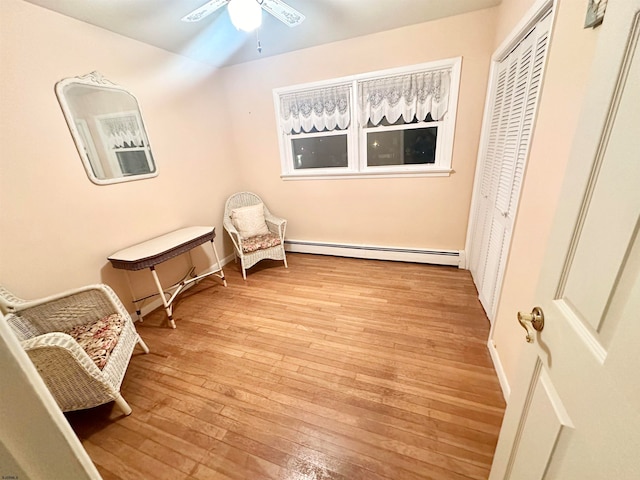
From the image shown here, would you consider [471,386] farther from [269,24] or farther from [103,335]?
[269,24]

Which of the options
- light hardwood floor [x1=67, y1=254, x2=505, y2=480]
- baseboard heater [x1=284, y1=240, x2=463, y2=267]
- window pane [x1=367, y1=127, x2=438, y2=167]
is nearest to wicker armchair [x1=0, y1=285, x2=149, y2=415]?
light hardwood floor [x1=67, y1=254, x2=505, y2=480]

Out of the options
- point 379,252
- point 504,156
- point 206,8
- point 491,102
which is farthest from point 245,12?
point 379,252

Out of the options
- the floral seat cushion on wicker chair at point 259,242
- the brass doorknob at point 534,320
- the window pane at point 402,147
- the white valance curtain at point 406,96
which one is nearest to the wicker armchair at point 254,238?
the floral seat cushion on wicker chair at point 259,242

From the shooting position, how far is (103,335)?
1.56 meters

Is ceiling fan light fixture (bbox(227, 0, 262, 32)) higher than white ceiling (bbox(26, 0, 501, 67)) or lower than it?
lower

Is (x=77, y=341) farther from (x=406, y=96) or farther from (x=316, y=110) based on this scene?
(x=406, y=96)

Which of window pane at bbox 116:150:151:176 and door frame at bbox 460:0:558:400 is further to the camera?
window pane at bbox 116:150:151:176

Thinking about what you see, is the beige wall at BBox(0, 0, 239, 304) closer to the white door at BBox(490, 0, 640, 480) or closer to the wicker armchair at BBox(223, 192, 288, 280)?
the wicker armchair at BBox(223, 192, 288, 280)

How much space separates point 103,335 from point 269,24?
9.09 ft

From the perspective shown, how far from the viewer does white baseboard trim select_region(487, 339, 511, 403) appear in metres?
1.43

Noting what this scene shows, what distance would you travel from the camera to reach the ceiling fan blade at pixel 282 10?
1594mm

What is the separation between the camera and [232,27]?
2.27 metres

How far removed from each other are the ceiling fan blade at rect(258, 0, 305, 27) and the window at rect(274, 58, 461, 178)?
1084 mm

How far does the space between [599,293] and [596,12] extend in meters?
0.76
